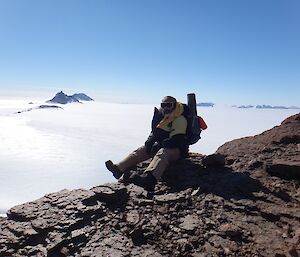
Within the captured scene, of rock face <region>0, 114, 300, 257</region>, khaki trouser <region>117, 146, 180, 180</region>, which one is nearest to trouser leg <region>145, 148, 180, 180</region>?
khaki trouser <region>117, 146, 180, 180</region>

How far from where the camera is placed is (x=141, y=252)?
19.3ft

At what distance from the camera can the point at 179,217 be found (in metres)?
6.90

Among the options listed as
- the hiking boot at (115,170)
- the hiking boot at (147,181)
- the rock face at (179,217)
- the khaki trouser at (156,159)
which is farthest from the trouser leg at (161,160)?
the hiking boot at (115,170)

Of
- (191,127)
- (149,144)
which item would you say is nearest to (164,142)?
(149,144)

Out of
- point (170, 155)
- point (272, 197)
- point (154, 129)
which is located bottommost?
point (272, 197)

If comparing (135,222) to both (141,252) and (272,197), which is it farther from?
(272,197)

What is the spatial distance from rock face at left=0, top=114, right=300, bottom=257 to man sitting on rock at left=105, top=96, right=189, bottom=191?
508 millimetres

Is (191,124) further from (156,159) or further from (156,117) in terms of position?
(156,159)

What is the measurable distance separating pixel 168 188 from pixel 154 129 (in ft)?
7.57

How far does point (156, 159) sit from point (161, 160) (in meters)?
0.15

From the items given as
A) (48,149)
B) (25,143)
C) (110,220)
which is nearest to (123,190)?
(110,220)

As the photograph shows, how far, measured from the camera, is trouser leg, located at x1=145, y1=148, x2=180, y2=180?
838cm

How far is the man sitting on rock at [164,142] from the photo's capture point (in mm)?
9051

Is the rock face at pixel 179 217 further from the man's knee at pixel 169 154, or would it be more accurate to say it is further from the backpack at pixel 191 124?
the backpack at pixel 191 124
